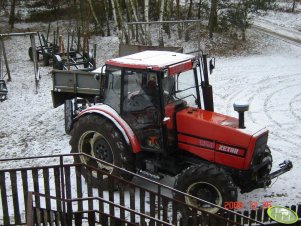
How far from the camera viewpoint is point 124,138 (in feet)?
24.1

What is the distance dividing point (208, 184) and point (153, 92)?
173 centimetres

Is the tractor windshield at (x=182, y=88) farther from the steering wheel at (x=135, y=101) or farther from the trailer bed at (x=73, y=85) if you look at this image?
the trailer bed at (x=73, y=85)

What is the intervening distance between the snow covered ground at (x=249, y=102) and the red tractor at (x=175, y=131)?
103 centimetres

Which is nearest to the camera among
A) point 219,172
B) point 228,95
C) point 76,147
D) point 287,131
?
point 219,172

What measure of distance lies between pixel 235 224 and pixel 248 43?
17.6 metres

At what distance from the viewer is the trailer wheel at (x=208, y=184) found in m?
6.44

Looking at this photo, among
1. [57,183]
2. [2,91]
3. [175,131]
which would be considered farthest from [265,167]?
[2,91]

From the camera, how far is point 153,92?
22.7 ft

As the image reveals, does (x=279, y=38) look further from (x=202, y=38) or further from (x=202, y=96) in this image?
(x=202, y=96)

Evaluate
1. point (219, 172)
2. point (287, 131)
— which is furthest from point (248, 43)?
point (219, 172)

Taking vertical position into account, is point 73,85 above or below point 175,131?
above

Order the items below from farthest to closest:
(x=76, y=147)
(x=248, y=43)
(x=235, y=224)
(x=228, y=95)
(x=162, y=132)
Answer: (x=248, y=43), (x=228, y=95), (x=76, y=147), (x=162, y=132), (x=235, y=224)

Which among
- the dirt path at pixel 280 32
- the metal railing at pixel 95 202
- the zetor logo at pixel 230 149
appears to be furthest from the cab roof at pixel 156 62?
the dirt path at pixel 280 32

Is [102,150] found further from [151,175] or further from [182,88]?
[182,88]
